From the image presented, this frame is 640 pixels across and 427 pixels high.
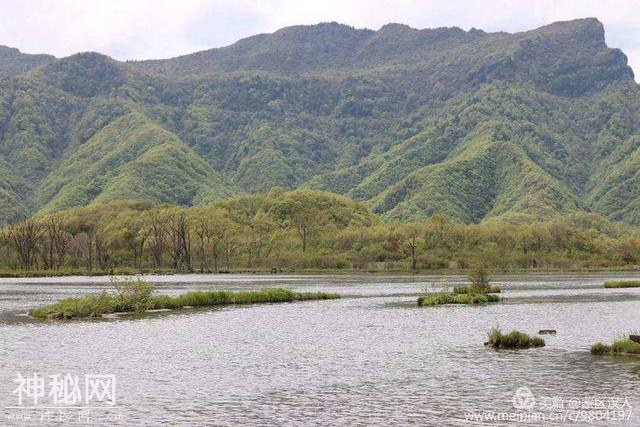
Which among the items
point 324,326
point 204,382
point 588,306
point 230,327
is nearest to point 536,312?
point 588,306

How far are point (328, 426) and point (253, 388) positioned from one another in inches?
327

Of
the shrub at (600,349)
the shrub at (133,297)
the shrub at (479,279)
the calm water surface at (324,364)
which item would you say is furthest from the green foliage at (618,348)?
the shrub at (479,279)

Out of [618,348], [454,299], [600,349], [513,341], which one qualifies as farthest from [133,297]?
[618,348]

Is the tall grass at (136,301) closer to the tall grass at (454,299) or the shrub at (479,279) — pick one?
the tall grass at (454,299)

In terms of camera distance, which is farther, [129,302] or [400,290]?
[400,290]

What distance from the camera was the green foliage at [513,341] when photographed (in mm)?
49906

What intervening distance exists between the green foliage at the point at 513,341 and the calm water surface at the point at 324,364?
1.07m

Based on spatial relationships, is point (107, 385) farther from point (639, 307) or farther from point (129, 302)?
point (639, 307)

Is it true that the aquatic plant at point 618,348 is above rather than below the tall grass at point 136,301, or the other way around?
below

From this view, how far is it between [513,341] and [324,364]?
37.4 ft

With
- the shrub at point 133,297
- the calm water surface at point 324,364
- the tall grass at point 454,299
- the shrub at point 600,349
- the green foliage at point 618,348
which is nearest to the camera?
the calm water surface at point 324,364

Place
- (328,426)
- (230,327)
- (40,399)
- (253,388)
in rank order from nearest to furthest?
(328,426) → (40,399) → (253,388) → (230,327)

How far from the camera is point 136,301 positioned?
77.4 m

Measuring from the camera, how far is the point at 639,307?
257 ft
